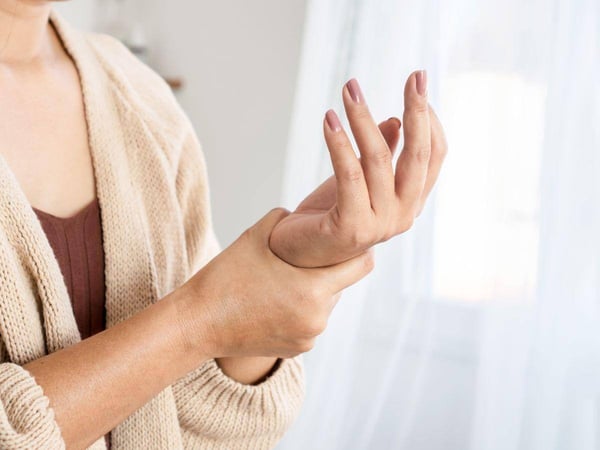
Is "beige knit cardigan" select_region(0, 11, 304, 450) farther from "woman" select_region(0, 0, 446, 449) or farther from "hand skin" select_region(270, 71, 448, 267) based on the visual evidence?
"hand skin" select_region(270, 71, 448, 267)

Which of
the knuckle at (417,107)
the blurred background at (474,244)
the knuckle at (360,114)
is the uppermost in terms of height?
the knuckle at (417,107)

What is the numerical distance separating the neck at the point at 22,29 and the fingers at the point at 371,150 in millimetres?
368

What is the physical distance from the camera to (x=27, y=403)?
0.54 m

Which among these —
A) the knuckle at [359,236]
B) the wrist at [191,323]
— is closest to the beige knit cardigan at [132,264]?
the wrist at [191,323]

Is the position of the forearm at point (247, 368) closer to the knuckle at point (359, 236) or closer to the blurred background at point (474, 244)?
the knuckle at point (359, 236)

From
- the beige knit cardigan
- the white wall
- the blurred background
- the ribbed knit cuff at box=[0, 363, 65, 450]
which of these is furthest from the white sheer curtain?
the ribbed knit cuff at box=[0, 363, 65, 450]

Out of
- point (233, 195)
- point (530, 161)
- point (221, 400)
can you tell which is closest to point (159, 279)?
point (221, 400)

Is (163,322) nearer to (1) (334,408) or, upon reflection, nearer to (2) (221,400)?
(2) (221,400)

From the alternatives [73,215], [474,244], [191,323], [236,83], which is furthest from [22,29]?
[236,83]

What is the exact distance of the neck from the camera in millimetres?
725

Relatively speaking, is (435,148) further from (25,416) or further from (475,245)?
(475,245)

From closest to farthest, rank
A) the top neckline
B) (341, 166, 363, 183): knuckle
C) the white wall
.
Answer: (341, 166, 363, 183): knuckle < the top neckline < the white wall

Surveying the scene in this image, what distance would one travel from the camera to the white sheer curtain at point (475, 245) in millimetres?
1436

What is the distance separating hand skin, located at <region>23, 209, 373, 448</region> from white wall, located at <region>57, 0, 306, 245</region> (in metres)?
1.42
